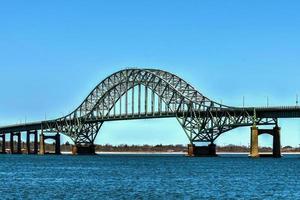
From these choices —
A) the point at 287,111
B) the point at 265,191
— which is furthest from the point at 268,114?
the point at 265,191

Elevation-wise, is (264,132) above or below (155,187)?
above

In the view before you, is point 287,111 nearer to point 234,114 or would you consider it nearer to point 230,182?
point 234,114

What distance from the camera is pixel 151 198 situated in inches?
2943

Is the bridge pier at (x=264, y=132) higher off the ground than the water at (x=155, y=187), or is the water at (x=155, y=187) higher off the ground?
the bridge pier at (x=264, y=132)

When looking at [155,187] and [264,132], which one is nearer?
[155,187]

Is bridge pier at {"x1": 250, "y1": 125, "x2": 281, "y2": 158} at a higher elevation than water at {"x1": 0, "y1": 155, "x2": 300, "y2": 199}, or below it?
higher

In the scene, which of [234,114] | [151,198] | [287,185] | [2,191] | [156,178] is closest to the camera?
[151,198]

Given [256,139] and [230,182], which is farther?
[256,139]

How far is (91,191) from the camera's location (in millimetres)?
82500

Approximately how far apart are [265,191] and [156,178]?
22.9 meters

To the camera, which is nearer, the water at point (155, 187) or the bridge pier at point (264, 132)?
the water at point (155, 187)

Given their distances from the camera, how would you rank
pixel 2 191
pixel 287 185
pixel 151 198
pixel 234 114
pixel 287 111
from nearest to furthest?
1. pixel 151 198
2. pixel 2 191
3. pixel 287 185
4. pixel 287 111
5. pixel 234 114

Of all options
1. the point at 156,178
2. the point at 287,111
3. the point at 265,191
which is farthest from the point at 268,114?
the point at 265,191

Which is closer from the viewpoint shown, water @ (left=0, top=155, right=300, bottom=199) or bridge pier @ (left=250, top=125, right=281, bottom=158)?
water @ (left=0, top=155, right=300, bottom=199)
